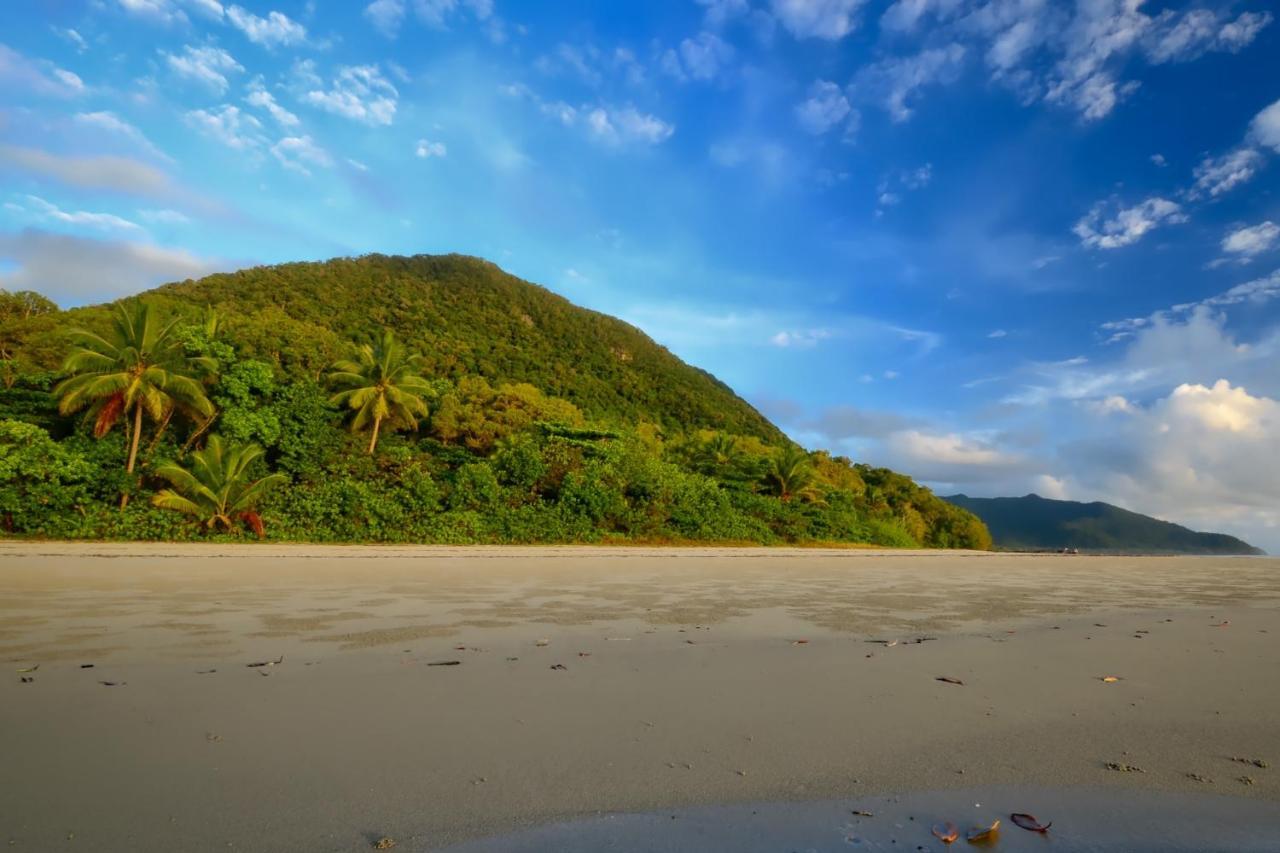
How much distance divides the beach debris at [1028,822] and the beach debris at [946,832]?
8.9 inches

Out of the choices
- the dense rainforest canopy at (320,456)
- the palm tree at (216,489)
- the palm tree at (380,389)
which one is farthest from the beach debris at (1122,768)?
the palm tree at (380,389)

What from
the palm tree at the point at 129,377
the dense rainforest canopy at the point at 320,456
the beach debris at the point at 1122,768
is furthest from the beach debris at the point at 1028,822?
the palm tree at the point at 129,377

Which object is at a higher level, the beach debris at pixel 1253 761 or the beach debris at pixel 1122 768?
the beach debris at pixel 1253 761

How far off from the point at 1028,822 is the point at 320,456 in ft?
87.1

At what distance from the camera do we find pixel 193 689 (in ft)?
11.9

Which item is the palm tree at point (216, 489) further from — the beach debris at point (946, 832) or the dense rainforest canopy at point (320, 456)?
the beach debris at point (946, 832)

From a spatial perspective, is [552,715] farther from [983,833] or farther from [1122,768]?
[1122,768]

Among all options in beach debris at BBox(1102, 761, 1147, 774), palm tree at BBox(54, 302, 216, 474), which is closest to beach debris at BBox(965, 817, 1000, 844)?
beach debris at BBox(1102, 761, 1147, 774)

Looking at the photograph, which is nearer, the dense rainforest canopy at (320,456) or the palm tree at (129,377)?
the dense rainforest canopy at (320,456)

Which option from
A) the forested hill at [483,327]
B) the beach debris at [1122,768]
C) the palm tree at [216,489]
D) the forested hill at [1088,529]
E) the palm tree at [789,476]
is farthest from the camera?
the forested hill at [1088,529]

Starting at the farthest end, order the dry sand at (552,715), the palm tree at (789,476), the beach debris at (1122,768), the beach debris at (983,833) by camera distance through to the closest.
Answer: the palm tree at (789,476)
the beach debris at (1122,768)
the dry sand at (552,715)
the beach debris at (983,833)

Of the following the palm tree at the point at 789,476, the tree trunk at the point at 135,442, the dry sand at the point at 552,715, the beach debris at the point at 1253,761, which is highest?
the palm tree at the point at 789,476

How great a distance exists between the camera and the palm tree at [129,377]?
829 inches

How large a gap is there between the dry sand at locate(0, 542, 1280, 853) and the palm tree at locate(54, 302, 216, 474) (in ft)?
57.0
